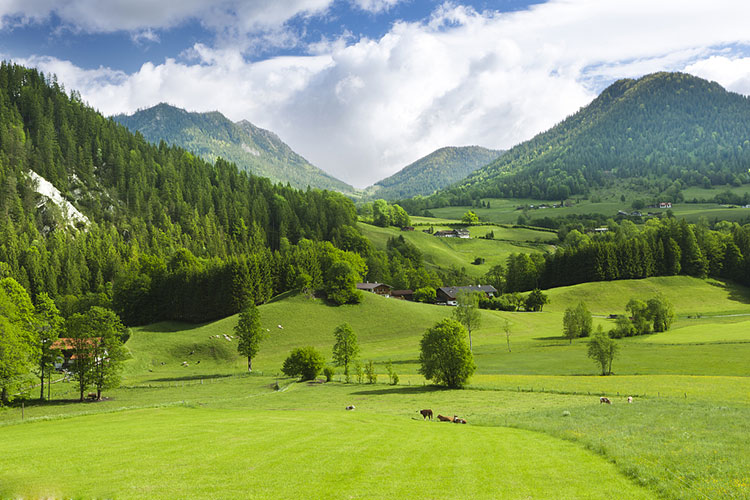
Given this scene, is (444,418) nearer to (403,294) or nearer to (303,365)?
(303,365)

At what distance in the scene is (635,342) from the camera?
87.1 metres

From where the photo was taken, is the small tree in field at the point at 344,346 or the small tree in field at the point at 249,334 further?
the small tree in field at the point at 249,334

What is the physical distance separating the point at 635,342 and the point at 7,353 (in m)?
99.7

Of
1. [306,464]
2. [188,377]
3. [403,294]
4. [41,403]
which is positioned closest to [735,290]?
[403,294]

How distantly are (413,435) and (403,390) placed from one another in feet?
102

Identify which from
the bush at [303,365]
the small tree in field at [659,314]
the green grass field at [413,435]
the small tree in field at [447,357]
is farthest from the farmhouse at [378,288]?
the small tree in field at [447,357]

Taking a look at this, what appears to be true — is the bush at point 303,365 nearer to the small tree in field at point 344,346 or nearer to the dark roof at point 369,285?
the small tree in field at point 344,346

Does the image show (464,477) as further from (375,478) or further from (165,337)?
(165,337)

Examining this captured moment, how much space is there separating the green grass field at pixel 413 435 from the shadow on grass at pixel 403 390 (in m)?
0.51

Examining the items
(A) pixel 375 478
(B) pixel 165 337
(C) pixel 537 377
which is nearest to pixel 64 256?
(B) pixel 165 337

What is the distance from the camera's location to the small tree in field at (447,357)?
58.2 metres

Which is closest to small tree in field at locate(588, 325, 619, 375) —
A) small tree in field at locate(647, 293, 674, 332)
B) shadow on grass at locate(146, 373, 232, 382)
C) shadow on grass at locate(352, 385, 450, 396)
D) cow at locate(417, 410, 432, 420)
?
shadow on grass at locate(352, 385, 450, 396)

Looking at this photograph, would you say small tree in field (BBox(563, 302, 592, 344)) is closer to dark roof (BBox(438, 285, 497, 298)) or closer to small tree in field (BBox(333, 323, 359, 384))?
small tree in field (BBox(333, 323, 359, 384))

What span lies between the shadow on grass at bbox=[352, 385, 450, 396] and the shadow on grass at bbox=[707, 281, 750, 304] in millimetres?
121648
